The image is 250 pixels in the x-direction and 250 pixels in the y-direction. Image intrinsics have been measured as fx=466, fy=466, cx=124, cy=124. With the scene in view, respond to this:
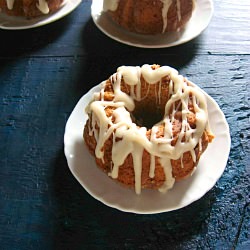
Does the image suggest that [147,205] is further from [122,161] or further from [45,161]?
[45,161]

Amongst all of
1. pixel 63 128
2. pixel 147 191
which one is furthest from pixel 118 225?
pixel 63 128

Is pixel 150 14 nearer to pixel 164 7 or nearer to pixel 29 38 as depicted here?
pixel 164 7

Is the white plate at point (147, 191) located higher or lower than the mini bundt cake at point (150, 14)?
lower

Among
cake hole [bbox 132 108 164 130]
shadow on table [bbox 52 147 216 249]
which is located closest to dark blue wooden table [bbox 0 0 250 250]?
shadow on table [bbox 52 147 216 249]

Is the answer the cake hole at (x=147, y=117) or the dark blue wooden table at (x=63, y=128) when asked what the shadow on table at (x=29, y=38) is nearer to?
the dark blue wooden table at (x=63, y=128)

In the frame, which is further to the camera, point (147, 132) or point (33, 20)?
point (33, 20)

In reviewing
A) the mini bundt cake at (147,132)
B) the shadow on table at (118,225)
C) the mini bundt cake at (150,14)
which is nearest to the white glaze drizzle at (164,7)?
the mini bundt cake at (150,14)

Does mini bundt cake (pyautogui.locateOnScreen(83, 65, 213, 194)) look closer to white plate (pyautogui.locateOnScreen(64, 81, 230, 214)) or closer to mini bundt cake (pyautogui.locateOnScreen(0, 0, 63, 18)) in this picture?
white plate (pyautogui.locateOnScreen(64, 81, 230, 214))
